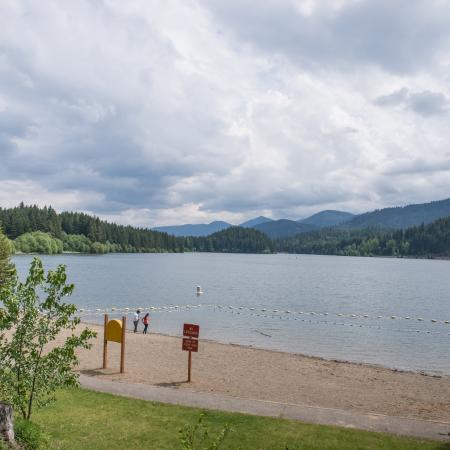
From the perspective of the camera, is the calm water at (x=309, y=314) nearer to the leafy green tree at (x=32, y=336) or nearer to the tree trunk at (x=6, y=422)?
the leafy green tree at (x=32, y=336)

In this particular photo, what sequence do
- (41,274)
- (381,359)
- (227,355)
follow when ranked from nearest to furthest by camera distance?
(41,274) → (227,355) → (381,359)

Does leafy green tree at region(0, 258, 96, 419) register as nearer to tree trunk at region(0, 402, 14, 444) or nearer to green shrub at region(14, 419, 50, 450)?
green shrub at region(14, 419, 50, 450)

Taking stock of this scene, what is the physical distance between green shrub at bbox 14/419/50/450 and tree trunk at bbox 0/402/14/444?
771mm

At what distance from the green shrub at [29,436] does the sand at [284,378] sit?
10.2m

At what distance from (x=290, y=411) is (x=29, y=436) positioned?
29.3 ft

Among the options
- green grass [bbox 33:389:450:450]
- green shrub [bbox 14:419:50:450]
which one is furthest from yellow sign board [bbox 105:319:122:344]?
green shrub [bbox 14:419:50:450]

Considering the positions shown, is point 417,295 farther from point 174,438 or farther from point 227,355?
point 174,438

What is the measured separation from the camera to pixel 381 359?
3484 cm

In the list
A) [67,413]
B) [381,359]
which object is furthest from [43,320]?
[381,359]

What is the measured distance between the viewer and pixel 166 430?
45.3 ft

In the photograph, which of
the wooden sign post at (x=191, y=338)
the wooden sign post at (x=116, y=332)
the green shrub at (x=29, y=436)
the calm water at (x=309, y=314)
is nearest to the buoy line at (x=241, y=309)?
the calm water at (x=309, y=314)

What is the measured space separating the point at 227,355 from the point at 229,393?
1036 cm

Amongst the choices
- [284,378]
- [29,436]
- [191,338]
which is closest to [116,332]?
[191,338]

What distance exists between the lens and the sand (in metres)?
20.5
